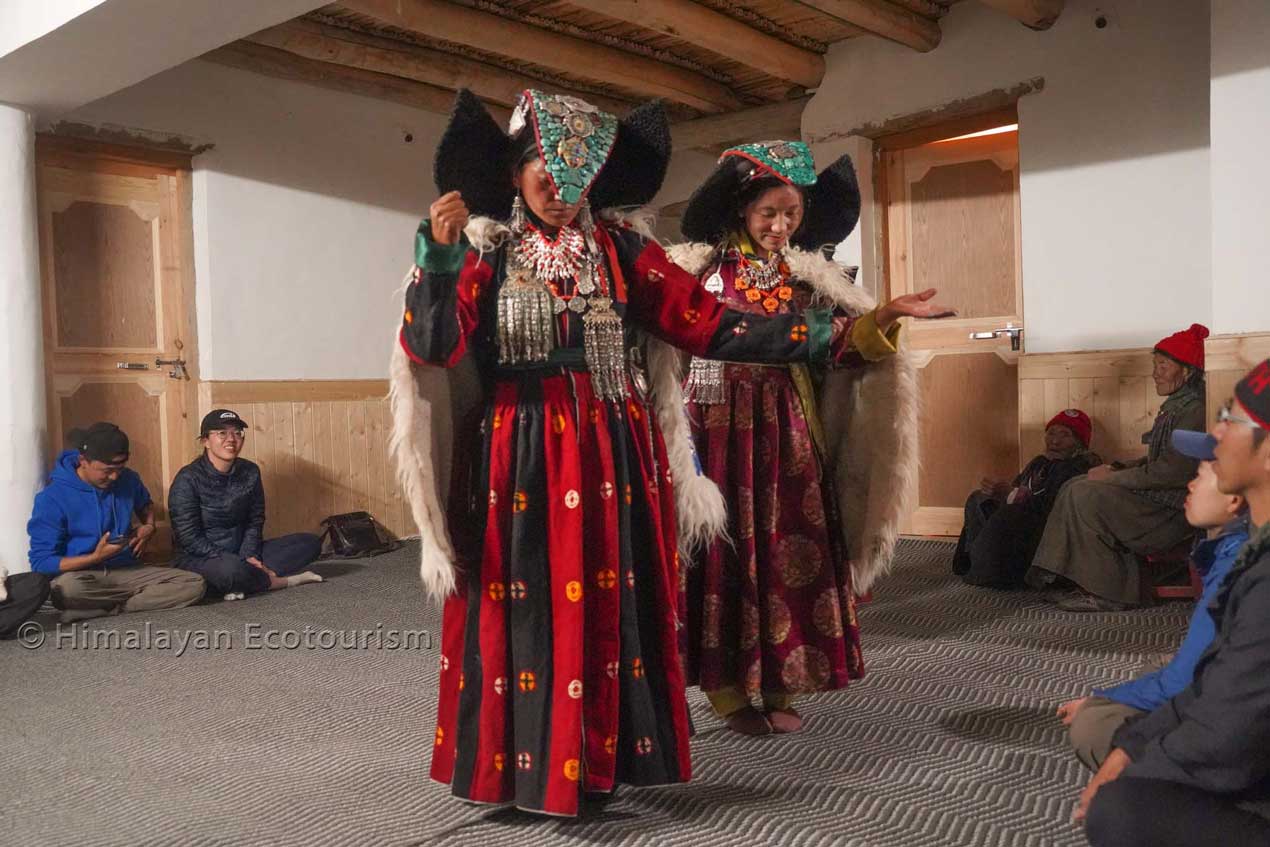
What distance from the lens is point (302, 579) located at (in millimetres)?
4914

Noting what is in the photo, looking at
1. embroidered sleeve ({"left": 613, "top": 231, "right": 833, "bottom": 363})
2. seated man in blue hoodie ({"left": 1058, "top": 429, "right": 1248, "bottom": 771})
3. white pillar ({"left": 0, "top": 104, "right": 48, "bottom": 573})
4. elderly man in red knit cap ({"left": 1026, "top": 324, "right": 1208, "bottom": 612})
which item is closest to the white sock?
white pillar ({"left": 0, "top": 104, "right": 48, "bottom": 573})

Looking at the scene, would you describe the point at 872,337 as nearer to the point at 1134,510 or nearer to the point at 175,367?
the point at 1134,510

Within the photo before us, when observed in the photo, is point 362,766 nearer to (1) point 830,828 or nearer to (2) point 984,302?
(1) point 830,828

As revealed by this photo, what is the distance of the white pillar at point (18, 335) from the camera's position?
172 inches

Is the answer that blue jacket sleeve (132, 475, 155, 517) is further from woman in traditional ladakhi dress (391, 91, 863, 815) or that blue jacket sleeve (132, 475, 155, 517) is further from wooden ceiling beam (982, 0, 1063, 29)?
wooden ceiling beam (982, 0, 1063, 29)

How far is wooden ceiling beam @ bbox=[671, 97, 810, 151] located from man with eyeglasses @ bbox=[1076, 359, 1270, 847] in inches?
211

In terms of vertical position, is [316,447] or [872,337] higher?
[872,337]

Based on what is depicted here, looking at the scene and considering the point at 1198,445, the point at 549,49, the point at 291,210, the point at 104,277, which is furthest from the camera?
the point at 291,210

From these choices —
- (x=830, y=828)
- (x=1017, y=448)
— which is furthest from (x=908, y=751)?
(x=1017, y=448)

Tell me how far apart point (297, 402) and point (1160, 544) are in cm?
430

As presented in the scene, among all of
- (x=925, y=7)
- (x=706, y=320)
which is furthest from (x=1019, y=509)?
(x=706, y=320)

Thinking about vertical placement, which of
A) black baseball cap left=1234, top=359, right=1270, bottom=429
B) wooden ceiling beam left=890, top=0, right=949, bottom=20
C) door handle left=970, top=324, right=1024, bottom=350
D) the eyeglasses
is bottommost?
the eyeglasses

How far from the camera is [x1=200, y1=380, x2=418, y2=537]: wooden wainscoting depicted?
557 centimetres

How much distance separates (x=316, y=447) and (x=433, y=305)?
4374mm
